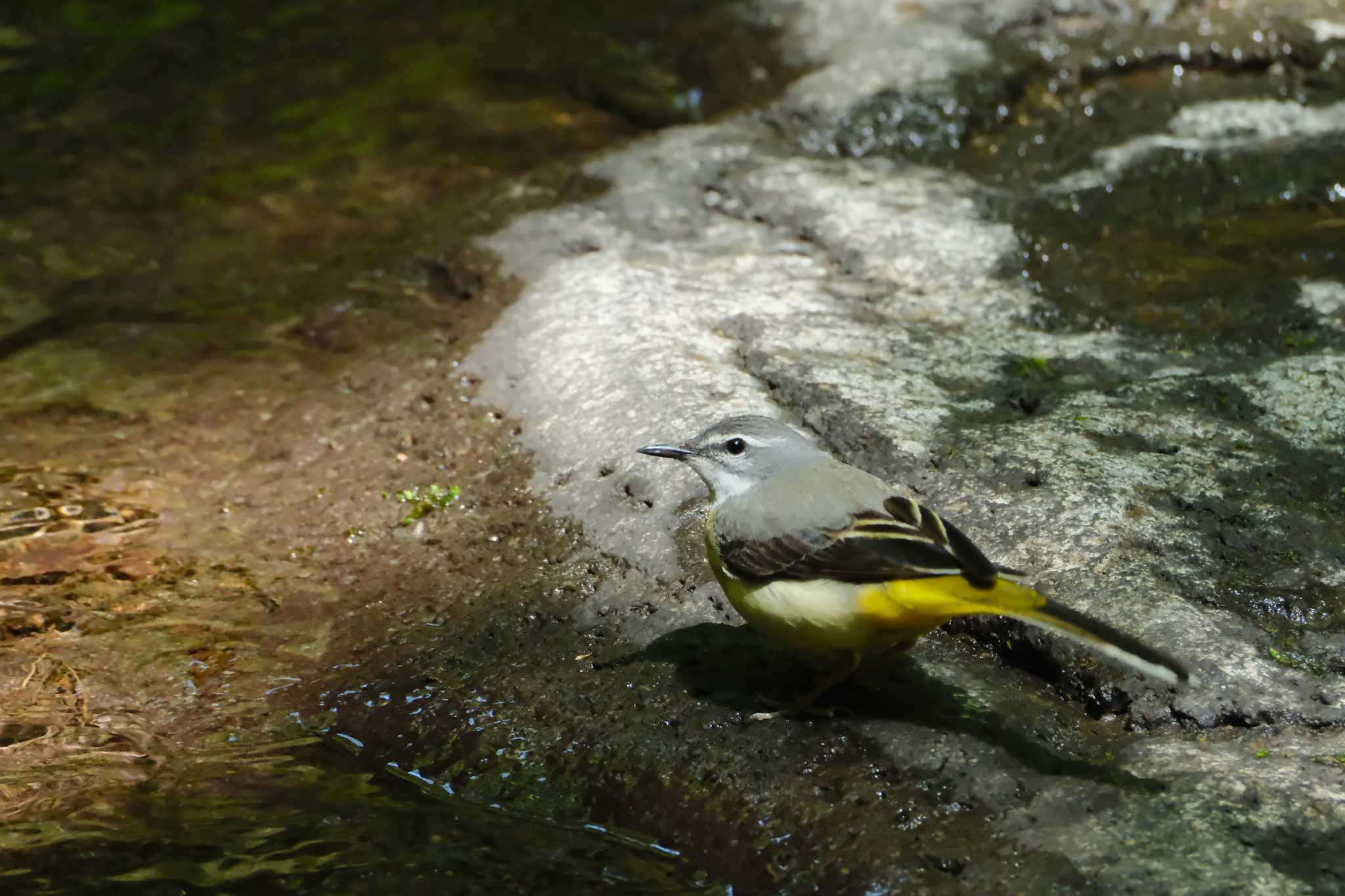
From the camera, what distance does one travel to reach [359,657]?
173 inches

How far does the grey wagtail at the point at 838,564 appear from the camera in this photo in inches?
136

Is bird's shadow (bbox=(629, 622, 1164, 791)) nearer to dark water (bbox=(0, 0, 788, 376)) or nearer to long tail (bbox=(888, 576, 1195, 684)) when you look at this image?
long tail (bbox=(888, 576, 1195, 684))

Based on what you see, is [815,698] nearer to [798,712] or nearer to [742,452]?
[798,712]

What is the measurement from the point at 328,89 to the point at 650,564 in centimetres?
687

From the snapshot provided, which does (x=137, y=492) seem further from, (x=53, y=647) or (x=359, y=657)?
(x=359, y=657)

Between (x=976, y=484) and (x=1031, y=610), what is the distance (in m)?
1.10

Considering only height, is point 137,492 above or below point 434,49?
below

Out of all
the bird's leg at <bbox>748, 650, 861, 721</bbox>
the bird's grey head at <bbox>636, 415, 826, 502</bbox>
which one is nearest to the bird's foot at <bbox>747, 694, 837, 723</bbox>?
the bird's leg at <bbox>748, 650, 861, 721</bbox>

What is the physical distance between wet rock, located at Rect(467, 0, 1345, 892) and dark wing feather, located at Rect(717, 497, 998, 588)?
482mm

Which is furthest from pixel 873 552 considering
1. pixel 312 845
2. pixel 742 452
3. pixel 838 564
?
pixel 312 845

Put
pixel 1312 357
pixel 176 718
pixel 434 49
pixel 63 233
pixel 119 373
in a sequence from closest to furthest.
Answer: pixel 176 718 → pixel 1312 357 → pixel 119 373 → pixel 63 233 → pixel 434 49

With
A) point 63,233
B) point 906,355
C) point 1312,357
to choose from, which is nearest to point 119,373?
point 63,233

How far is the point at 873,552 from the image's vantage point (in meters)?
3.58

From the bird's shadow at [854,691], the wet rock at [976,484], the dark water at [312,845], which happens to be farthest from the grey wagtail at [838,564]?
the dark water at [312,845]
